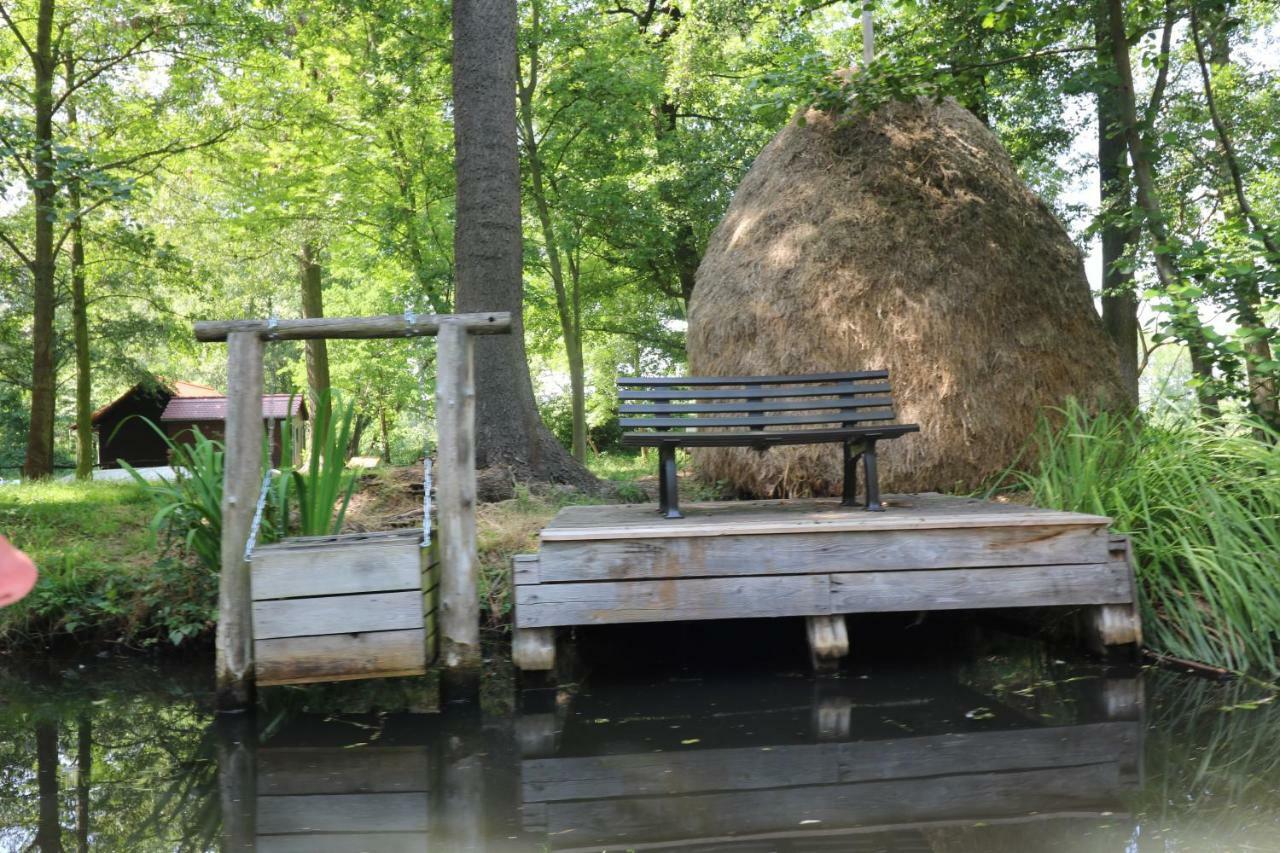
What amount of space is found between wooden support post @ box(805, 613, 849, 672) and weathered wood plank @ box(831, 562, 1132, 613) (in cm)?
11

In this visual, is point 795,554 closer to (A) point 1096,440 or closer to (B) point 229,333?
(A) point 1096,440

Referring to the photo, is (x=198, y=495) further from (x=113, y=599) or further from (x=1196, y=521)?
(x=1196, y=521)

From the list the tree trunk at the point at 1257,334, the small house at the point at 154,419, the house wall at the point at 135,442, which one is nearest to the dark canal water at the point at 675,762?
the tree trunk at the point at 1257,334

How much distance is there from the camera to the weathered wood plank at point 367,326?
15.1ft

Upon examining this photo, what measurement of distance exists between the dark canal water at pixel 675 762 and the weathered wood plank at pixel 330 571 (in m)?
0.60

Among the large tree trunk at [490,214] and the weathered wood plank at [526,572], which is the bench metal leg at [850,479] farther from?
the large tree trunk at [490,214]

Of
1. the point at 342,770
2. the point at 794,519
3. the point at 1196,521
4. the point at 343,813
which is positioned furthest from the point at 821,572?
the point at 343,813

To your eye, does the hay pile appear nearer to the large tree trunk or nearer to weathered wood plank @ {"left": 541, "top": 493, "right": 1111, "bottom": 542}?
weathered wood plank @ {"left": 541, "top": 493, "right": 1111, "bottom": 542}

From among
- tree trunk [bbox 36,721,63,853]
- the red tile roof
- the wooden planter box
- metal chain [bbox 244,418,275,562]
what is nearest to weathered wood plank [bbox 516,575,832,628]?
the wooden planter box

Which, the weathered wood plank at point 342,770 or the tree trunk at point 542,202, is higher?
the tree trunk at point 542,202

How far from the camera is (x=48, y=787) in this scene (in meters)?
3.56

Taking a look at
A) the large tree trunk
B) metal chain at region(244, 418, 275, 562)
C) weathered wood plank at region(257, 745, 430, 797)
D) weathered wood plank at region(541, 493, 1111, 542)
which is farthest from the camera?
the large tree trunk

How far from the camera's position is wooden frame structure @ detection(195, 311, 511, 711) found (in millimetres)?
4496

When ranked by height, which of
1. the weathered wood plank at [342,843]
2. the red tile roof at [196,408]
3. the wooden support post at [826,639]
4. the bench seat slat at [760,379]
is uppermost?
the red tile roof at [196,408]
